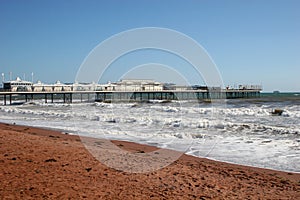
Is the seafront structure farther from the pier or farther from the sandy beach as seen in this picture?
the sandy beach

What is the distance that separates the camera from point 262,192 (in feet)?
17.4

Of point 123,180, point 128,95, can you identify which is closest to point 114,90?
point 128,95

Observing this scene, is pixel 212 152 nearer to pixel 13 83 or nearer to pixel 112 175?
pixel 112 175

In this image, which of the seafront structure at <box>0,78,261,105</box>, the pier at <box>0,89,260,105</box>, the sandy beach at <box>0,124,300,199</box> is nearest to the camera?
the sandy beach at <box>0,124,300,199</box>

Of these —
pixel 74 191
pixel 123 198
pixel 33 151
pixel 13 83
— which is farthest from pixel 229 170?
pixel 13 83

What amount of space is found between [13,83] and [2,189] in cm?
7088

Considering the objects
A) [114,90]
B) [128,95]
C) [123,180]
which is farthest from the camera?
[128,95]

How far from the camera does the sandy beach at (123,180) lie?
4841 millimetres

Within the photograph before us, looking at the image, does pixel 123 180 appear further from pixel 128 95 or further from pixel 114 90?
pixel 128 95

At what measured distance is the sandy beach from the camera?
191 inches

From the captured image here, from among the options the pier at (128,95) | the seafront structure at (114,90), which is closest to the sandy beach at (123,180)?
the seafront structure at (114,90)

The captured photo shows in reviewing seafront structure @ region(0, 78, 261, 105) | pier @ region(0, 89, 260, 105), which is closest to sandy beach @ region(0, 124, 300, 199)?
seafront structure @ region(0, 78, 261, 105)

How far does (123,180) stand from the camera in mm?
5559

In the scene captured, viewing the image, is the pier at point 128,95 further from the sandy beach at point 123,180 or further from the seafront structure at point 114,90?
the sandy beach at point 123,180
